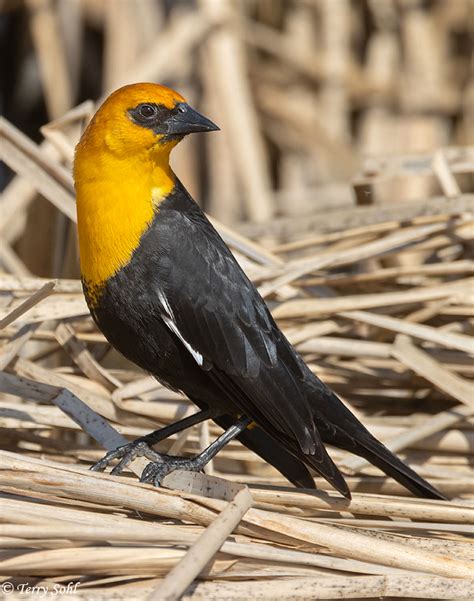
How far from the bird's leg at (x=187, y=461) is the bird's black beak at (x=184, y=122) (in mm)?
855

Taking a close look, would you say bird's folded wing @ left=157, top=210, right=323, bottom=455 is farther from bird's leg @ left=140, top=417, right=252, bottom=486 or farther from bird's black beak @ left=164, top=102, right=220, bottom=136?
bird's black beak @ left=164, top=102, right=220, bottom=136

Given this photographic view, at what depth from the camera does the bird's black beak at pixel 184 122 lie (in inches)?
111

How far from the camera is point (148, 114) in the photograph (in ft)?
9.27

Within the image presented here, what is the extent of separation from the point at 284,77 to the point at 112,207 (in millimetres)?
4086

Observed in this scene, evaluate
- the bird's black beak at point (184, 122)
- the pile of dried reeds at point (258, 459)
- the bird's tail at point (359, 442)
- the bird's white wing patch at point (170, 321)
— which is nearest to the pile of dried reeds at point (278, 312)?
the pile of dried reeds at point (258, 459)

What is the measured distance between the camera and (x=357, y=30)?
654 centimetres

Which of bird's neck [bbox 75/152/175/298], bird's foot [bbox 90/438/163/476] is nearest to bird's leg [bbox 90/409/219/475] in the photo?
bird's foot [bbox 90/438/163/476]

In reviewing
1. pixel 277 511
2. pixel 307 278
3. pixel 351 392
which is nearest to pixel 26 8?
pixel 307 278

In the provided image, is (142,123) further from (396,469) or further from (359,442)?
(396,469)

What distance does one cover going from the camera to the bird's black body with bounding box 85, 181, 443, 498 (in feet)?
8.92

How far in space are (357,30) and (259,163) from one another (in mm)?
1394

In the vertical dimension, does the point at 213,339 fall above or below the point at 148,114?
below

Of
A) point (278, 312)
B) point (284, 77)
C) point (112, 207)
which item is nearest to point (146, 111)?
point (112, 207)

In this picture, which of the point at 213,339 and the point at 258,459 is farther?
the point at 258,459
